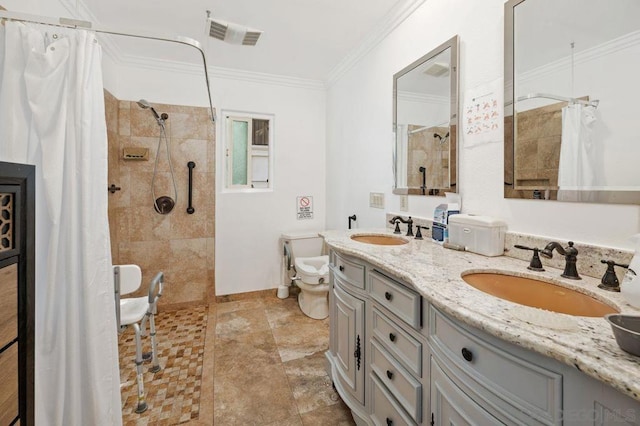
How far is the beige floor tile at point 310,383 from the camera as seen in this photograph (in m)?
1.61

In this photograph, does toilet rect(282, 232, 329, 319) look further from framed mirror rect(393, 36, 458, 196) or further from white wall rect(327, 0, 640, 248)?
framed mirror rect(393, 36, 458, 196)

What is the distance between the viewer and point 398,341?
3.57 feet

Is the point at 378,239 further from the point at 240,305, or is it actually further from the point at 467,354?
the point at 240,305

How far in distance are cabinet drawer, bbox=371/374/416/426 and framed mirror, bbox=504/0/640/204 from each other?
1013 millimetres

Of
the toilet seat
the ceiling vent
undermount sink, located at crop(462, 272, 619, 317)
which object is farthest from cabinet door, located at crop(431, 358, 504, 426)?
the ceiling vent

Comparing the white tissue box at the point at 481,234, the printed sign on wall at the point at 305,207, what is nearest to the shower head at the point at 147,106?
the printed sign on wall at the point at 305,207

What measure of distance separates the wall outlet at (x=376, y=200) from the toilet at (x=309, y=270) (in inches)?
29.9

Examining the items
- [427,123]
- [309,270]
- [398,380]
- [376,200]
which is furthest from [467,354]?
[309,270]

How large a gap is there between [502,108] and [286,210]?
7.61ft

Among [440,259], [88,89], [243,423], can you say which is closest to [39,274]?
[88,89]

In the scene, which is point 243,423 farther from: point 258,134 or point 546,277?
point 258,134

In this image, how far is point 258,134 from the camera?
3141 millimetres

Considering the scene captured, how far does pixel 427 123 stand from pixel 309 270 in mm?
1572

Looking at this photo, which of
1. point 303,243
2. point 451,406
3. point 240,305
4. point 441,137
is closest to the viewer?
point 451,406
